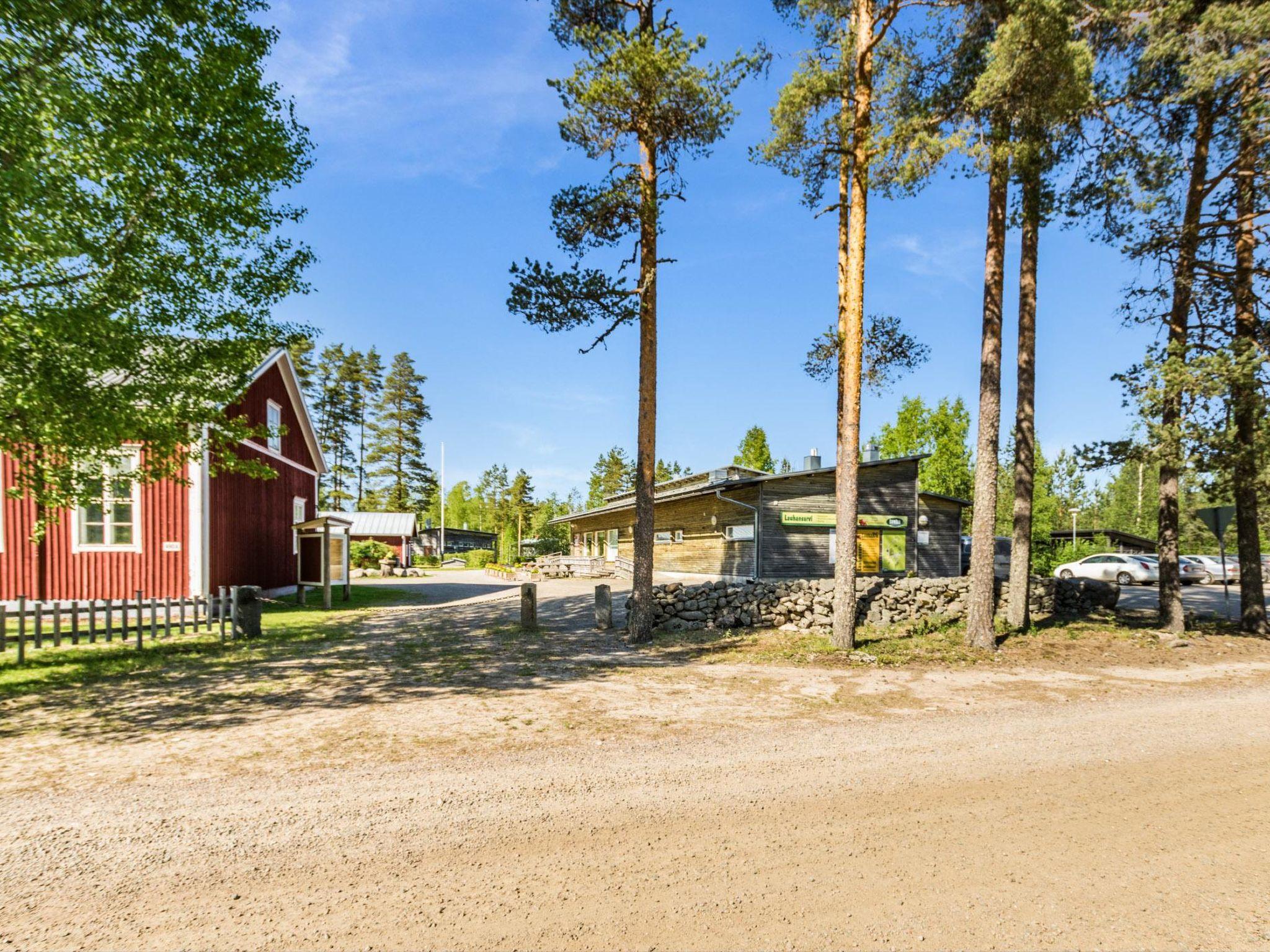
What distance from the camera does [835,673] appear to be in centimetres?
974

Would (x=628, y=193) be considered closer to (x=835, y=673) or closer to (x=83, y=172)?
(x=83, y=172)

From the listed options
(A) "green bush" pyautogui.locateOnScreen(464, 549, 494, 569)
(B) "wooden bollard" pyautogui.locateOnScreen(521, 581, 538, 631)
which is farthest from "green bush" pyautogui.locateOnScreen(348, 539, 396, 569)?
(B) "wooden bollard" pyautogui.locateOnScreen(521, 581, 538, 631)

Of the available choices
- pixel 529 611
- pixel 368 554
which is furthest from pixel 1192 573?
pixel 368 554

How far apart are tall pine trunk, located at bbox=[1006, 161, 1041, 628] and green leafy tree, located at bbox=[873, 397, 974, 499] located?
82.7ft

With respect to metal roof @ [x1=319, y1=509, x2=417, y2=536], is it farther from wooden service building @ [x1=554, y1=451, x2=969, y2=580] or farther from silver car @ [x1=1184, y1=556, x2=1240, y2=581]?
silver car @ [x1=1184, y1=556, x2=1240, y2=581]

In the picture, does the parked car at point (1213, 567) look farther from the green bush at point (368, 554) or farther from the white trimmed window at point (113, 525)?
the green bush at point (368, 554)

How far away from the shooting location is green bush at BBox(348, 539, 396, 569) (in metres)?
41.0

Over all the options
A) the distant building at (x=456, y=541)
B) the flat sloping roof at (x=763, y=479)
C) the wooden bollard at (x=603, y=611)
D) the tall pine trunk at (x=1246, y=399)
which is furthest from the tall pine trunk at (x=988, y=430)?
the distant building at (x=456, y=541)

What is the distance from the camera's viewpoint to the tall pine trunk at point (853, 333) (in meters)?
11.4

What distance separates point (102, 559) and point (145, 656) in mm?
7475

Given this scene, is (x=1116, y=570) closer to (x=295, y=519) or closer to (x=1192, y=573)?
(x=1192, y=573)

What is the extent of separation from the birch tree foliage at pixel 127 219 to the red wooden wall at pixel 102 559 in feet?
19.4

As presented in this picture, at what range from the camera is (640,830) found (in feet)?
14.0

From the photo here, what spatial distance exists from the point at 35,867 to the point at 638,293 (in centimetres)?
1107
